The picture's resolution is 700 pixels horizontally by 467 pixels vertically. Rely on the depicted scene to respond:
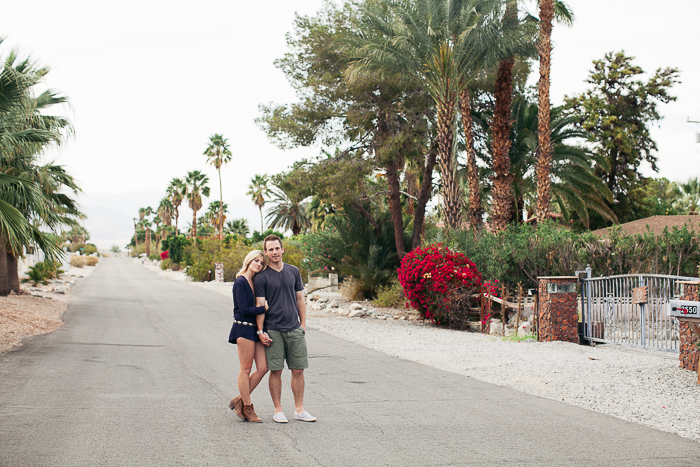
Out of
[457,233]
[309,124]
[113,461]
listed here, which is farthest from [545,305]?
[309,124]

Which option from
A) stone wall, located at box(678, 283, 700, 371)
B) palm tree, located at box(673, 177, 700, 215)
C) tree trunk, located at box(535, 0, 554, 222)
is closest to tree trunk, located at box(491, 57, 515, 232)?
tree trunk, located at box(535, 0, 554, 222)

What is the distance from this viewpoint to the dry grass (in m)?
12.3

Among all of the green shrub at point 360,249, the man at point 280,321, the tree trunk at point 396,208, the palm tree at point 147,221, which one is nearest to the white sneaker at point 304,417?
the man at point 280,321

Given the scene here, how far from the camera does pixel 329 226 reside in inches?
1007

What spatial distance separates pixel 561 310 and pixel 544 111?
12.7 meters

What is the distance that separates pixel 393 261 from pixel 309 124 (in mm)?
6490

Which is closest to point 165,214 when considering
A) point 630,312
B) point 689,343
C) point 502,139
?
point 502,139

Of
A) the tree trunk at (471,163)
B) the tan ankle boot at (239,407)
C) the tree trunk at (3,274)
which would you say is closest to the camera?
the tan ankle boot at (239,407)

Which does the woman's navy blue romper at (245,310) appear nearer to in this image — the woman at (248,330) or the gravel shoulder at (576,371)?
the woman at (248,330)

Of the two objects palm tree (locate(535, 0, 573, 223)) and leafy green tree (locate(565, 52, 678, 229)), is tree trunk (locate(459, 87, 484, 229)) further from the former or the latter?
leafy green tree (locate(565, 52, 678, 229))

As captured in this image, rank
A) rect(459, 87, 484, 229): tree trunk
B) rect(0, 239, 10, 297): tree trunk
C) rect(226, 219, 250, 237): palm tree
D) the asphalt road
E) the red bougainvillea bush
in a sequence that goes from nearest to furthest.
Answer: the asphalt road, the red bougainvillea bush, rect(0, 239, 10, 297): tree trunk, rect(459, 87, 484, 229): tree trunk, rect(226, 219, 250, 237): palm tree

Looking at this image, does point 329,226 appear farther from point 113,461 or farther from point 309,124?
point 113,461

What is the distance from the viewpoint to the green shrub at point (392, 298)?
2102cm

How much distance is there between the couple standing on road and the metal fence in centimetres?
641
